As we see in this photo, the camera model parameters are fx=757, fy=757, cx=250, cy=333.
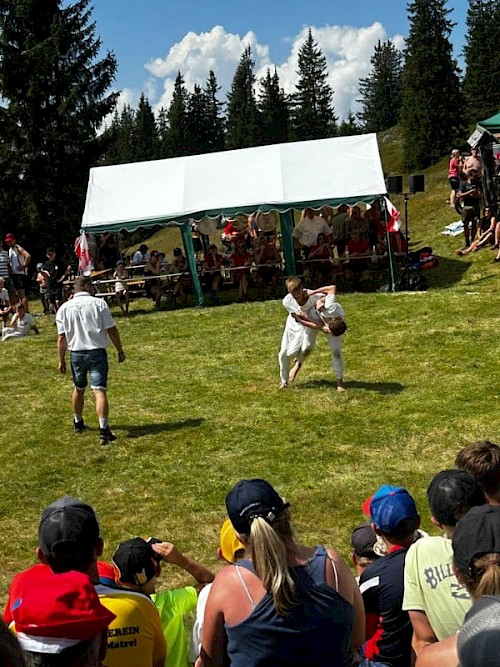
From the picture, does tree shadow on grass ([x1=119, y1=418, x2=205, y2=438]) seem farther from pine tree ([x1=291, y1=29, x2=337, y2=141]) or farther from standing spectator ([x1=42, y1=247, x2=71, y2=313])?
pine tree ([x1=291, y1=29, x2=337, y2=141])

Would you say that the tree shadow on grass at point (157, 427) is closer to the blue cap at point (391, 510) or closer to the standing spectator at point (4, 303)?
the blue cap at point (391, 510)

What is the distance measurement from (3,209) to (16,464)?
24234 mm

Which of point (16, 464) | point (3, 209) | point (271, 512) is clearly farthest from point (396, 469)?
point (3, 209)

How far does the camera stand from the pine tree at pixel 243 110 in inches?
3204

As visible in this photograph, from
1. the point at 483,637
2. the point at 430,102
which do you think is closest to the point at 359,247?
the point at 483,637

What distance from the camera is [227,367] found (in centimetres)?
1137

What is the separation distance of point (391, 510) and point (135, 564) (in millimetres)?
1158

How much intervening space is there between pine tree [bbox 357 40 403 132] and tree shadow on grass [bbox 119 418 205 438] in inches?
3436

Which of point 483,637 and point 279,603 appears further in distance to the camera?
point 279,603

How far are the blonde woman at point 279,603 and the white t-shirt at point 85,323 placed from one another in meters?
5.57

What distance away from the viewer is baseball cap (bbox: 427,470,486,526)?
3.20 meters

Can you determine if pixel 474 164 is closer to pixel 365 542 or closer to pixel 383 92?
pixel 365 542

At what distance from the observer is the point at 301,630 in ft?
8.21

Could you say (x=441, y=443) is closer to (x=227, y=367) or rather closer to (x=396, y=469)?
(x=396, y=469)
